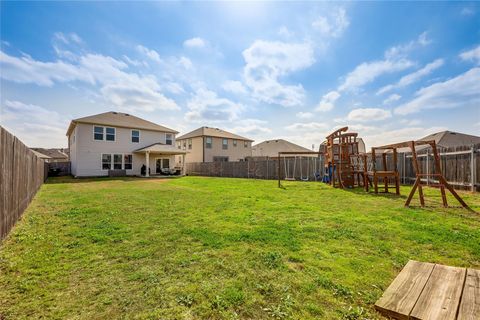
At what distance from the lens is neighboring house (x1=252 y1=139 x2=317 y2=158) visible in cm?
3656

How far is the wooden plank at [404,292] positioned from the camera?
1853 millimetres

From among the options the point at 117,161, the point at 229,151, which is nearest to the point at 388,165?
the point at 229,151

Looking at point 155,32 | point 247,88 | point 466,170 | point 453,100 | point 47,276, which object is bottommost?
point 47,276

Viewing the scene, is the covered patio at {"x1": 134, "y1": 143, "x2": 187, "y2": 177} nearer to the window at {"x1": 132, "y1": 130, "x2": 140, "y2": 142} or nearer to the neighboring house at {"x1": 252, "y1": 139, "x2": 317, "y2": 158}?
the window at {"x1": 132, "y1": 130, "x2": 140, "y2": 142}

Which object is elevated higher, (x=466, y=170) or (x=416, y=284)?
(x=466, y=170)

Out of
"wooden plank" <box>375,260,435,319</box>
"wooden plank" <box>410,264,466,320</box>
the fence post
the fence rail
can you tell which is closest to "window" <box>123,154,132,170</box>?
the fence rail

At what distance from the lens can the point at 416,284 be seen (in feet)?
7.29

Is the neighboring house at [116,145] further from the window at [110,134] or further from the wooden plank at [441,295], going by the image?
the wooden plank at [441,295]

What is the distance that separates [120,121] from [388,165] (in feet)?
78.5

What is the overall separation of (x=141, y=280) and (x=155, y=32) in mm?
11390

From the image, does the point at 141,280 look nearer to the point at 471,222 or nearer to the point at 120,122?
the point at 471,222

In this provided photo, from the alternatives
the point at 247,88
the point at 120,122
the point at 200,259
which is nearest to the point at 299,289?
the point at 200,259

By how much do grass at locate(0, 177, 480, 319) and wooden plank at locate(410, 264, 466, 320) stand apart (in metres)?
0.37

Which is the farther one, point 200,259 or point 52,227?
point 52,227
